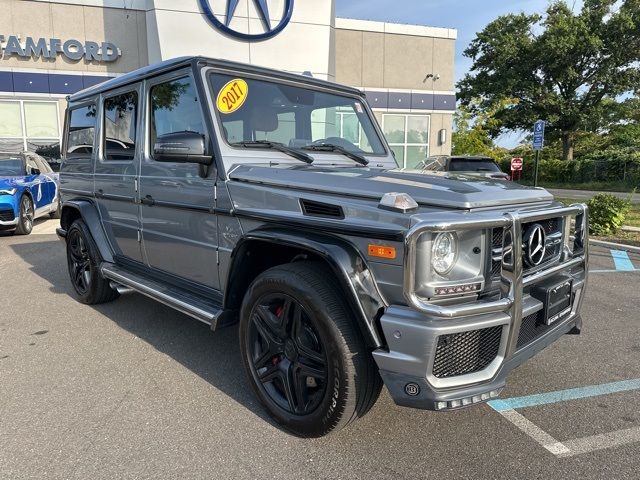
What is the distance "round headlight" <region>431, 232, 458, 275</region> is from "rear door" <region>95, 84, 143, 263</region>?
105 inches

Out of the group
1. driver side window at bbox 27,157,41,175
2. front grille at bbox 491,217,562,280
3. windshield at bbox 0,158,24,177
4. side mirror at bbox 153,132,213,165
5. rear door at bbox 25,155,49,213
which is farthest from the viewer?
driver side window at bbox 27,157,41,175

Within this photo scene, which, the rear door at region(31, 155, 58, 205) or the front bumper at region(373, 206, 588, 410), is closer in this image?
the front bumper at region(373, 206, 588, 410)

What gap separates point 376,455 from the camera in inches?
99.1

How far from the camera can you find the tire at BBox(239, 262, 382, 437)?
7.73 ft

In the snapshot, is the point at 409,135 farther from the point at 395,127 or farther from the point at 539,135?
the point at 539,135

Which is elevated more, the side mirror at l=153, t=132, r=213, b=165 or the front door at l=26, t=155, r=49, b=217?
the side mirror at l=153, t=132, r=213, b=165

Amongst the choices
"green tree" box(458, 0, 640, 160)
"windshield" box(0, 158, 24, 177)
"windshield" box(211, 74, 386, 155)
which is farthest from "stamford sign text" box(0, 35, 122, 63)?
"green tree" box(458, 0, 640, 160)

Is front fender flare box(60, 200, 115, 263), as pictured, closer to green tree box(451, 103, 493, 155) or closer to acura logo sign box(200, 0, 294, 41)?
acura logo sign box(200, 0, 294, 41)

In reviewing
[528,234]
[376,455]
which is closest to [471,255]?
[528,234]

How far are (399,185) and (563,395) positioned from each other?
6.12 feet

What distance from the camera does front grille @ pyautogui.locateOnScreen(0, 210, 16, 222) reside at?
9.41 meters

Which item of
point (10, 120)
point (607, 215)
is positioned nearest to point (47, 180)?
point (10, 120)

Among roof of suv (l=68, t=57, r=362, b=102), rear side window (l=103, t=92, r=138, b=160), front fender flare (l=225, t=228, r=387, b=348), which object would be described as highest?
roof of suv (l=68, t=57, r=362, b=102)

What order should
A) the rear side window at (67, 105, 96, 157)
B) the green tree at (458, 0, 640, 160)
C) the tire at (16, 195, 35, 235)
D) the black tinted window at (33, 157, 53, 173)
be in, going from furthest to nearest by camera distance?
the green tree at (458, 0, 640, 160), the black tinted window at (33, 157, 53, 173), the tire at (16, 195, 35, 235), the rear side window at (67, 105, 96, 157)
